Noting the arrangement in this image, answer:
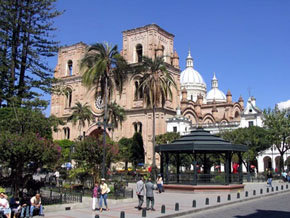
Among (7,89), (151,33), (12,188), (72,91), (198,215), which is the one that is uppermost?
(151,33)

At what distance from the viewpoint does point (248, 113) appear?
5497 centimetres

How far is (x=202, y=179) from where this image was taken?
23297mm

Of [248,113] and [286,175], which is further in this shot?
[248,113]

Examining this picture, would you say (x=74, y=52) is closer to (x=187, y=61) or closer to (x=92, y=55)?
(x=92, y=55)

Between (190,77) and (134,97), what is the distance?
141 ft

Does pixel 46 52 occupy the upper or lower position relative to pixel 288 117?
upper

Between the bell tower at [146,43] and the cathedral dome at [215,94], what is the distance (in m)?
40.7

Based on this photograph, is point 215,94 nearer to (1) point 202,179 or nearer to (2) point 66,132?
(2) point 66,132

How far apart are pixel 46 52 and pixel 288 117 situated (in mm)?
28622

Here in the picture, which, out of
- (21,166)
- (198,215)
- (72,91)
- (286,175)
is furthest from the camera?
(72,91)

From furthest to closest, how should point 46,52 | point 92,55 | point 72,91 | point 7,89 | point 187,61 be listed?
point 187,61, point 72,91, point 92,55, point 46,52, point 7,89

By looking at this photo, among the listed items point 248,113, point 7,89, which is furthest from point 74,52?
point 7,89

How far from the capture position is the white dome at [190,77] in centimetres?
9269

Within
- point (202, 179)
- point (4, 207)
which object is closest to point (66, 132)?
point (202, 179)
